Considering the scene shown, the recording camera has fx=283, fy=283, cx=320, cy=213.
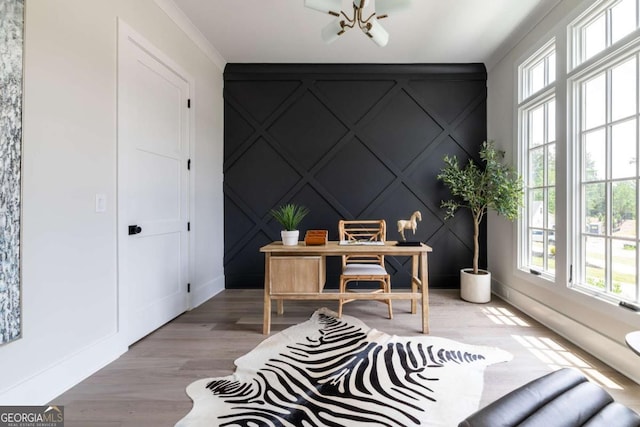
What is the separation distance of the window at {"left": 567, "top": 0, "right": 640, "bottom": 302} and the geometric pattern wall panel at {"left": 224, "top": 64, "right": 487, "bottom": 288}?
1.46 metres

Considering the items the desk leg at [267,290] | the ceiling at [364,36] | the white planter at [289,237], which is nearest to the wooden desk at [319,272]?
the desk leg at [267,290]

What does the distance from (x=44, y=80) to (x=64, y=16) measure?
468 millimetres

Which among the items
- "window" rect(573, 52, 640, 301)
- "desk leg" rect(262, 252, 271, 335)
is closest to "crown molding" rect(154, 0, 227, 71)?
"desk leg" rect(262, 252, 271, 335)

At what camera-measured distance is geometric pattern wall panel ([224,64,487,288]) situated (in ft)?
12.6

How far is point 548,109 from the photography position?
9.26ft

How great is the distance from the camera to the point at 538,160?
117 inches

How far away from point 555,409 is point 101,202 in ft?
8.61

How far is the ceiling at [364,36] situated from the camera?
8.80 feet

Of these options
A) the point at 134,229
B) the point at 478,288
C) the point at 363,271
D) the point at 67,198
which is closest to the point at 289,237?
the point at 363,271

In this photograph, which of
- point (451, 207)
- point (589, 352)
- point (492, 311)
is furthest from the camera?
point (451, 207)

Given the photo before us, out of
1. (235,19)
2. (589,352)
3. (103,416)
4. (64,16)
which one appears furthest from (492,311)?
(64,16)

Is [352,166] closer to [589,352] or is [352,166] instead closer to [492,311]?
[492,311]

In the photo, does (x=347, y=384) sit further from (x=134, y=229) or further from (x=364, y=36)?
(x=364, y=36)

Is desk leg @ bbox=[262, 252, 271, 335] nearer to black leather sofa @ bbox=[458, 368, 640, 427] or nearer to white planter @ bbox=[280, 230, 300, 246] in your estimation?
white planter @ bbox=[280, 230, 300, 246]
